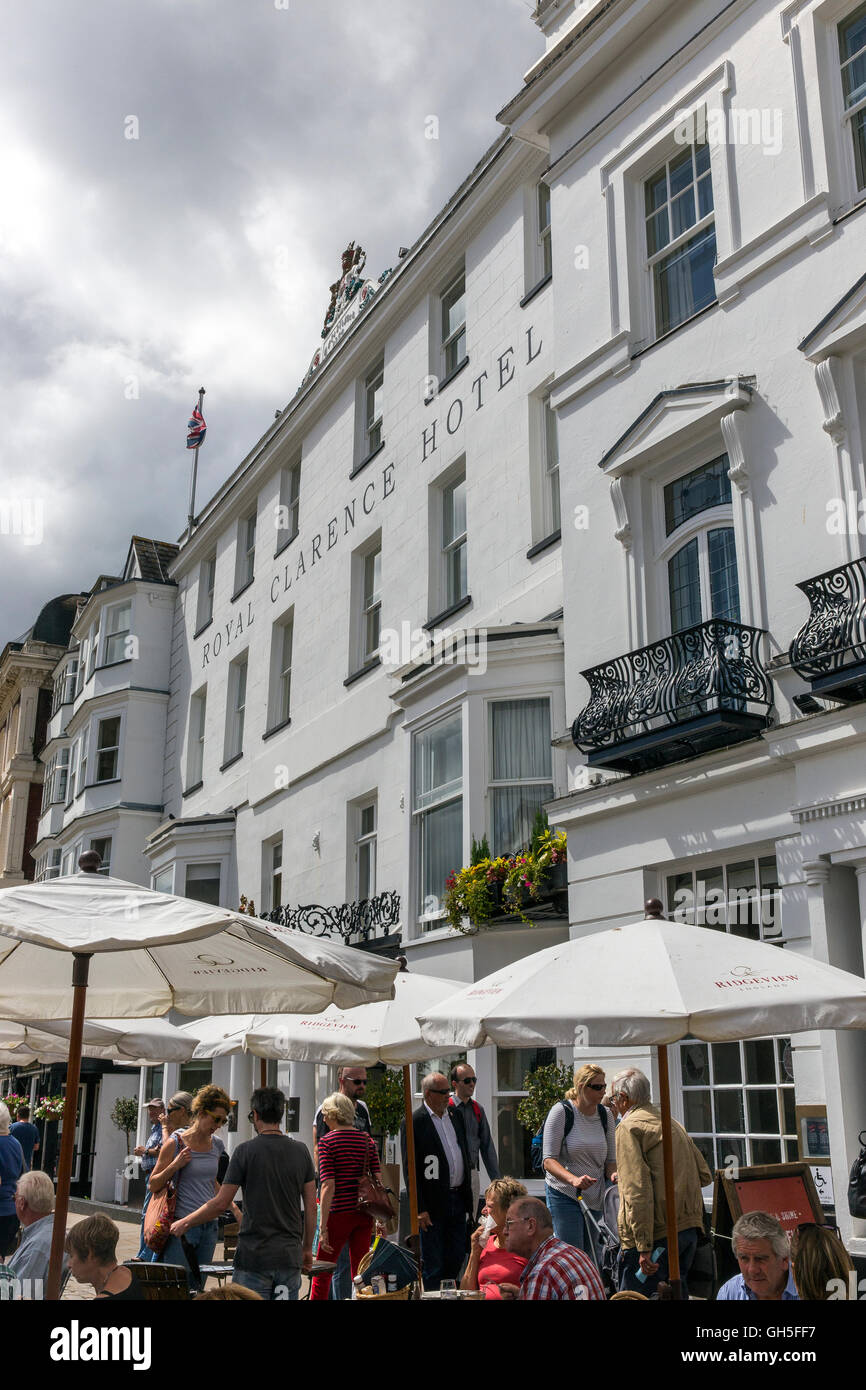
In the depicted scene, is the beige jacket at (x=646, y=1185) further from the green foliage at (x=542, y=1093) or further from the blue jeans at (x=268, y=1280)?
the green foliage at (x=542, y=1093)

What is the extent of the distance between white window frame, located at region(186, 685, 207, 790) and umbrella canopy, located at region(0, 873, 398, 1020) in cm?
2011

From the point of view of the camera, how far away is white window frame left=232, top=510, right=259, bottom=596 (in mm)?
26984

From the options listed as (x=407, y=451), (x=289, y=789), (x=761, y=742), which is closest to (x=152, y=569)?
(x=289, y=789)

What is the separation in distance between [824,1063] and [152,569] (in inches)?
1039

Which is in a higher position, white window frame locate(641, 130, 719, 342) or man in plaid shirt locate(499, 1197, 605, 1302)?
white window frame locate(641, 130, 719, 342)

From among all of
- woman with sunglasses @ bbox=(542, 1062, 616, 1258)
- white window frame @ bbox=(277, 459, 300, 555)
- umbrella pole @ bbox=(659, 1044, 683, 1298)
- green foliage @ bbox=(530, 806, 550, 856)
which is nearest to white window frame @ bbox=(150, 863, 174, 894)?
white window frame @ bbox=(277, 459, 300, 555)

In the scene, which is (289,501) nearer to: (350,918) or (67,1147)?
(350,918)

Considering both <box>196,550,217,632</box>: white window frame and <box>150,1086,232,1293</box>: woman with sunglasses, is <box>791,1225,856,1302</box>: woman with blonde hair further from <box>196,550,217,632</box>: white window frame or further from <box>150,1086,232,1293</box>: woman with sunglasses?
<box>196,550,217,632</box>: white window frame

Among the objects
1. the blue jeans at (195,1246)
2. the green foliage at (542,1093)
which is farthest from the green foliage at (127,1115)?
the blue jeans at (195,1246)

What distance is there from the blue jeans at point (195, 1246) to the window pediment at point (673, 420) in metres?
8.13

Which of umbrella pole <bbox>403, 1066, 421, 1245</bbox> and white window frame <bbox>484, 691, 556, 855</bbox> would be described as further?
white window frame <bbox>484, 691, 556, 855</bbox>

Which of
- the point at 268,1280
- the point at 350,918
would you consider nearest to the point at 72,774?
the point at 350,918

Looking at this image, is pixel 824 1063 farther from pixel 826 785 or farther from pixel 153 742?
pixel 153 742
